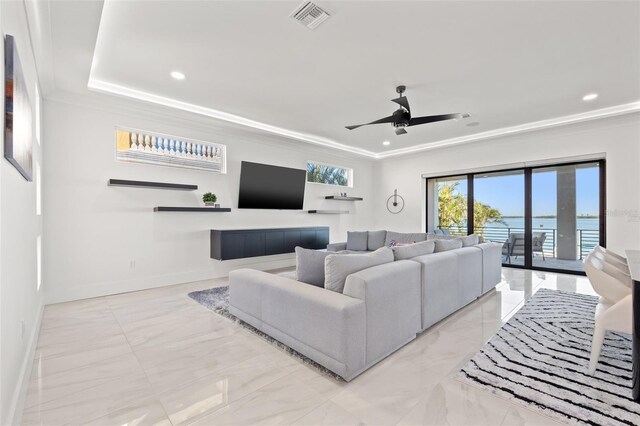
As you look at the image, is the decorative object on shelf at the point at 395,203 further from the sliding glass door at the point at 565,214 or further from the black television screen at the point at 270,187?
the sliding glass door at the point at 565,214

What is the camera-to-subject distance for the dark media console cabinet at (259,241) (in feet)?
16.4

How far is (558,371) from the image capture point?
84.4 inches

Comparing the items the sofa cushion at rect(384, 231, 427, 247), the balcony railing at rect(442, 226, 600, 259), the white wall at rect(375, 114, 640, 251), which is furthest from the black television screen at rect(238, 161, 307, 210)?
the balcony railing at rect(442, 226, 600, 259)

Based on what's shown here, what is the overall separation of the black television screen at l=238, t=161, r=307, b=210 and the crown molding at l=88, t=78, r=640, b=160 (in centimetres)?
73

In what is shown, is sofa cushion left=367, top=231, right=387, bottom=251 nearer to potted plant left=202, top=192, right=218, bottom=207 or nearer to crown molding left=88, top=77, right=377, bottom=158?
crown molding left=88, top=77, right=377, bottom=158

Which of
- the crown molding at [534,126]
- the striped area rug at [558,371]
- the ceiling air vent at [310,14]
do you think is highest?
the ceiling air vent at [310,14]

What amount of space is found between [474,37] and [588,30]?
98 centimetres

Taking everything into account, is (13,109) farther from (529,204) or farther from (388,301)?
(529,204)

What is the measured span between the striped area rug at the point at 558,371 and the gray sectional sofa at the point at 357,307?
1.80 feet

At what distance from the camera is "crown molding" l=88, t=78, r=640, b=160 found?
391cm

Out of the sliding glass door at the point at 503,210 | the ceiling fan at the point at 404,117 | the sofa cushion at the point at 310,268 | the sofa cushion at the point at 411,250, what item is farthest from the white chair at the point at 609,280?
the sliding glass door at the point at 503,210

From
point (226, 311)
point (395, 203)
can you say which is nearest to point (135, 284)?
point (226, 311)

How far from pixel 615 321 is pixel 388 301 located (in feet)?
4.79

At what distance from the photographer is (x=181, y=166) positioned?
4918mm
